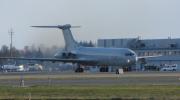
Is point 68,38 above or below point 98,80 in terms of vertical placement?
above

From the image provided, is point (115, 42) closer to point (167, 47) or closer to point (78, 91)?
point (167, 47)

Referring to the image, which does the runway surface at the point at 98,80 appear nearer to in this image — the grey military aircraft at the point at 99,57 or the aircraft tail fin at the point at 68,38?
the grey military aircraft at the point at 99,57

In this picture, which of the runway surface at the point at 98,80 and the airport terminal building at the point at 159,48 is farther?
the airport terminal building at the point at 159,48

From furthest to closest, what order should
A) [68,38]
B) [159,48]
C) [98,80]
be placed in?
[159,48]
[68,38]
[98,80]

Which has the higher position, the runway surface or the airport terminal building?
the airport terminal building

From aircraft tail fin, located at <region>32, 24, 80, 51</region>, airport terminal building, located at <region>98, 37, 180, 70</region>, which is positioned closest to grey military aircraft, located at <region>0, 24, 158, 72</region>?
aircraft tail fin, located at <region>32, 24, 80, 51</region>

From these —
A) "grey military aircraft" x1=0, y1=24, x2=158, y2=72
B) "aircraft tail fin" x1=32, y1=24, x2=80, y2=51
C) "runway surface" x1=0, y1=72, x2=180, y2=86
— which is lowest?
"runway surface" x1=0, y1=72, x2=180, y2=86

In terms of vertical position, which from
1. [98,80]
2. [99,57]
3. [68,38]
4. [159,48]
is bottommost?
[98,80]

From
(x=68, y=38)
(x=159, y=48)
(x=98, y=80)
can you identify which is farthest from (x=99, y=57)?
(x=159, y=48)

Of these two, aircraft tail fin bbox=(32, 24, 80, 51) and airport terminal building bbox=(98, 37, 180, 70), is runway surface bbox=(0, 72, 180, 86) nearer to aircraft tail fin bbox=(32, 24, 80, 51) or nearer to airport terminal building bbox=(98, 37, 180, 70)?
aircraft tail fin bbox=(32, 24, 80, 51)

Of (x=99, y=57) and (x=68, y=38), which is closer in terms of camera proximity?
(x=99, y=57)

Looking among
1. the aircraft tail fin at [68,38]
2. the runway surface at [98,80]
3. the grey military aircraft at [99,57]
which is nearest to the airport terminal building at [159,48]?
the aircraft tail fin at [68,38]

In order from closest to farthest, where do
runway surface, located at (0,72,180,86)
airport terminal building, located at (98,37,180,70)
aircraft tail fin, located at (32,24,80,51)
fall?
runway surface, located at (0,72,180,86), aircraft tail fin, located at (32,24,80,51), airport terminal building, located at (98,37,180,70)

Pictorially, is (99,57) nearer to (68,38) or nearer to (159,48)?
(68,38)
